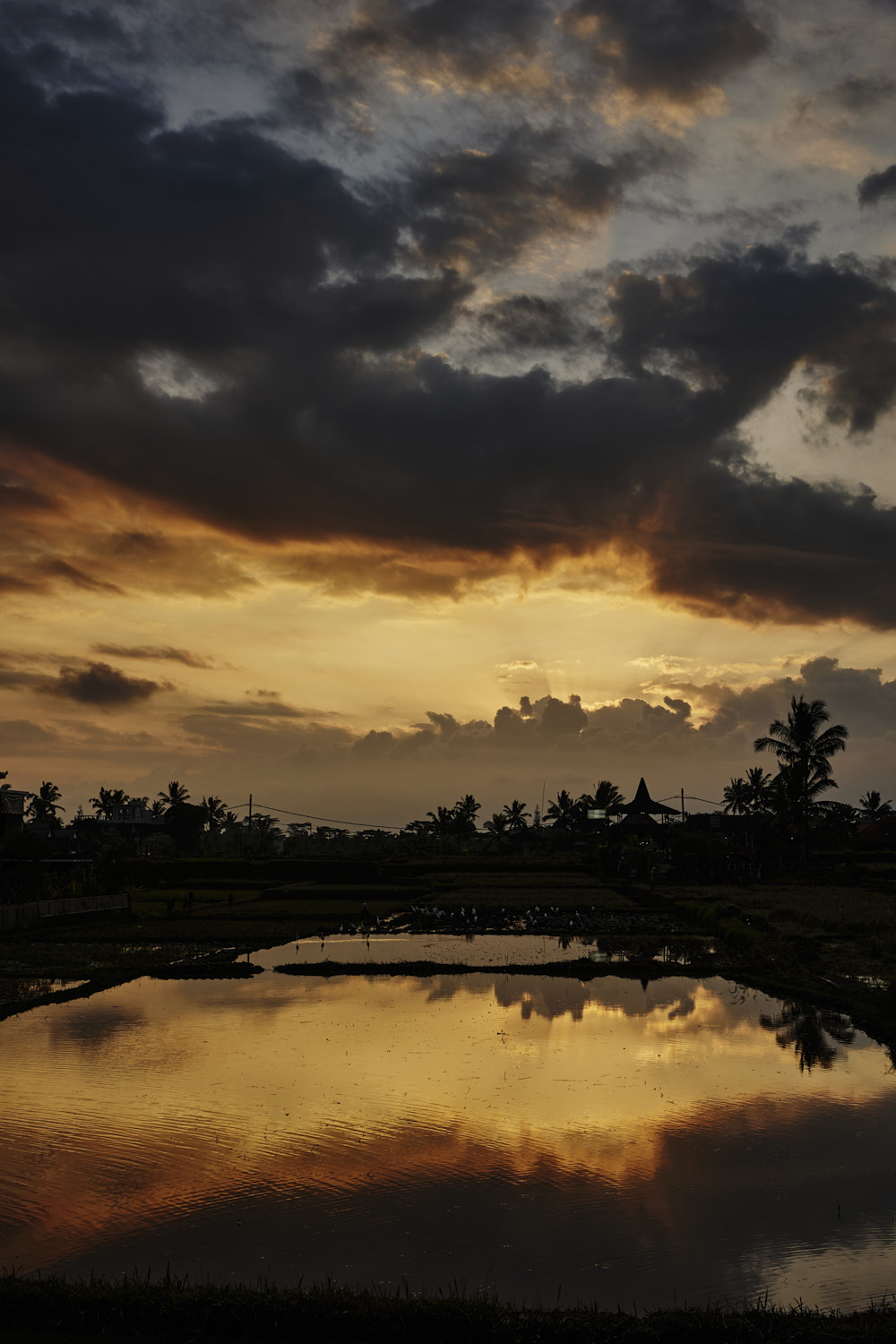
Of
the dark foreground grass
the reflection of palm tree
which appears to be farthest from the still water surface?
the dark foreground grass

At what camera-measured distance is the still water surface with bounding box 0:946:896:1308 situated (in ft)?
38.9

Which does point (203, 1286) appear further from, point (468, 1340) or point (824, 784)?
point (824, 784)

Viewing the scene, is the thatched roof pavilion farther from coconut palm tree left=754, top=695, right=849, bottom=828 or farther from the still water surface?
the still water surface

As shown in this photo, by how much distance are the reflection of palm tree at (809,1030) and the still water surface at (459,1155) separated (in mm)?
269

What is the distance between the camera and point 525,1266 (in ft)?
38.5

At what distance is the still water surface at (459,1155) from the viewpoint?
38.9ft

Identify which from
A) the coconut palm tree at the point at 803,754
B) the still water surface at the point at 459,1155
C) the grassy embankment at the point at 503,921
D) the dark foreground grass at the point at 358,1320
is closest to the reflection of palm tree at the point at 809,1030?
the still water surface at the point at 459,1155

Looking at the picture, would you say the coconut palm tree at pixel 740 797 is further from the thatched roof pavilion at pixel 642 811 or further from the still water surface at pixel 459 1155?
the still water surface at pixel 459 1155

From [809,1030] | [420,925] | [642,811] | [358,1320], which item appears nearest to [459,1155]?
[358,1320]

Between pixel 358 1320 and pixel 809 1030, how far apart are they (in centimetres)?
1848

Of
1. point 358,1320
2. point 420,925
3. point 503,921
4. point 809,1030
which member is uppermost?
point 358,1320

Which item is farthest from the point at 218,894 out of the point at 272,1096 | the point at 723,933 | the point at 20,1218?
the point at 20,1218

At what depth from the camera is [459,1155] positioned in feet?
49.8

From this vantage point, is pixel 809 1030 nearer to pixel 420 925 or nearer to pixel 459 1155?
pixel 459 1155
